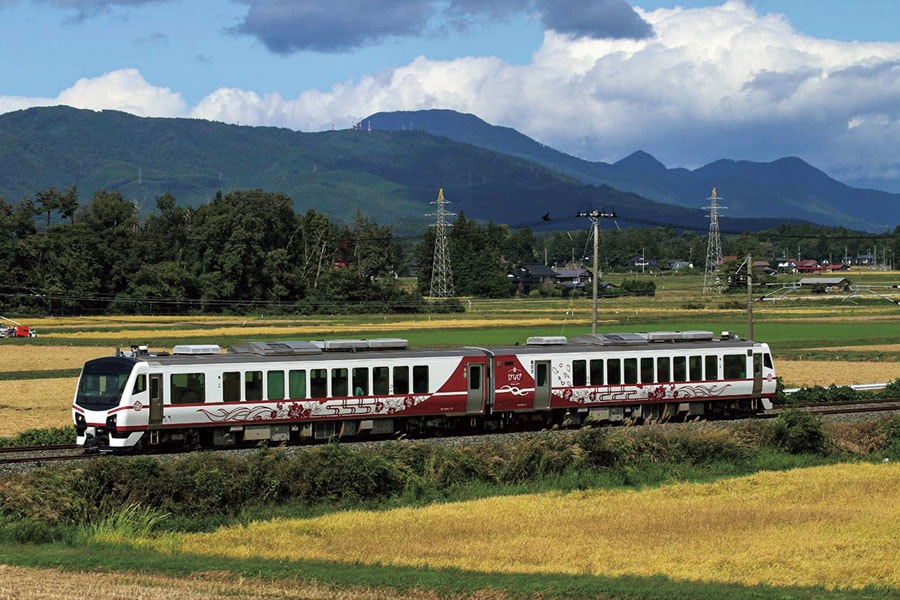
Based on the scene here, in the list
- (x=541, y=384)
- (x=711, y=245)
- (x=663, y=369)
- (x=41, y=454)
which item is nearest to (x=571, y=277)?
(x=711, y=245)

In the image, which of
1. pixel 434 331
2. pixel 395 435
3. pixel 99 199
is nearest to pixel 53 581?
pixel 395 435

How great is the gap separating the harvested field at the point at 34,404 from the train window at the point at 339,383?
33.8 ft

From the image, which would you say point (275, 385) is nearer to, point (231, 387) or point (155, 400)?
point (231, 387)

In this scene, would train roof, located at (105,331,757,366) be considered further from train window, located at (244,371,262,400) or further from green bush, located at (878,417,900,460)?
green bush, located at (878,417,900,460)

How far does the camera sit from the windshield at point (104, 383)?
30125 mm

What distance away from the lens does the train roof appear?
32062 mm

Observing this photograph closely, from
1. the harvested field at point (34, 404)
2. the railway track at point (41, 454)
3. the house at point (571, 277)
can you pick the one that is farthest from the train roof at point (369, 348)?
the house at point (571, 277)

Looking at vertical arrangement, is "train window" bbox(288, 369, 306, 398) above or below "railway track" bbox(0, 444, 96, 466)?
above

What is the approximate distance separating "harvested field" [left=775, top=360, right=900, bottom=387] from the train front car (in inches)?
1204

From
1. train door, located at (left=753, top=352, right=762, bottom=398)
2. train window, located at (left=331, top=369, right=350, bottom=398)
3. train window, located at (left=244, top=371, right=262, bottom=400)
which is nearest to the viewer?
train window, located at (left=244, top=371, right=262, bottom=400)

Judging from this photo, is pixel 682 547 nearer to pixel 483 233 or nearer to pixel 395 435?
pixel 395 435

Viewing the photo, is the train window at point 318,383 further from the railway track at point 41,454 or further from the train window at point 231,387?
the railway track at point 41,454

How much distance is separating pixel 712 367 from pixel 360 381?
12.9 meters

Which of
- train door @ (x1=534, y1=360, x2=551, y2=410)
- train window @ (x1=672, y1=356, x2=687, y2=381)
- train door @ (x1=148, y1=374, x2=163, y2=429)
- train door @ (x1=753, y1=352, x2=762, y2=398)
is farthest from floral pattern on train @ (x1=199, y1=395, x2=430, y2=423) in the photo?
train door @ (x1=753, y1=352, x2=762, y2=398)
